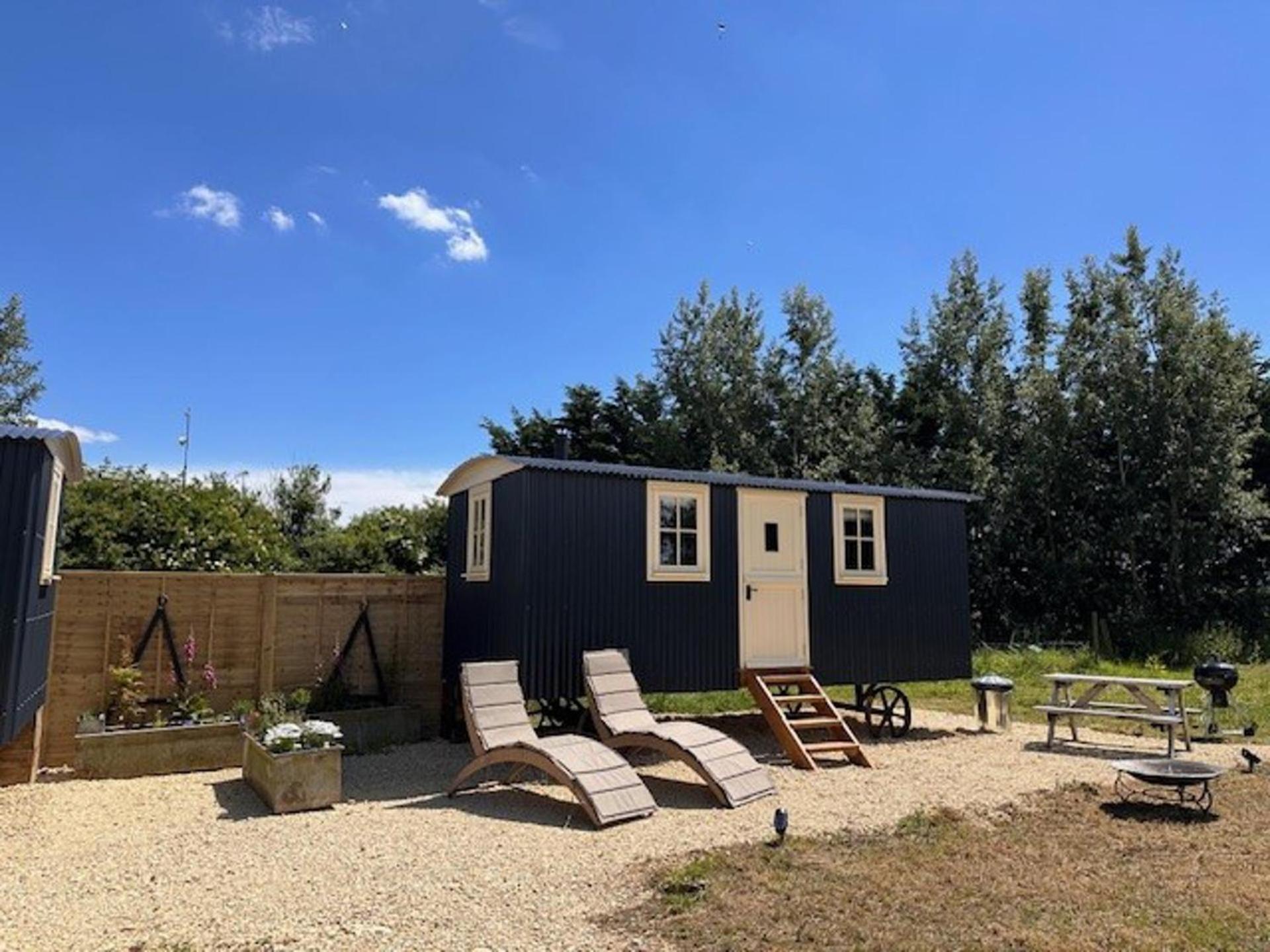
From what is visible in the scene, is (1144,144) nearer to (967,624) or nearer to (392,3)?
(967,624)

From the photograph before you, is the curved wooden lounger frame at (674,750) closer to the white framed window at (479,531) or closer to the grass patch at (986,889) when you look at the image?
the grass patch at (986,889)

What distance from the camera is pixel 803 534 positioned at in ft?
32.5

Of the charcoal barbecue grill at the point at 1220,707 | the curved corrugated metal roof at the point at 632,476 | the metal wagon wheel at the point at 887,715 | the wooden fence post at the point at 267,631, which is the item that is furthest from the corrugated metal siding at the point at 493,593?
the charcoal barbecue grill at the point at 1220,707

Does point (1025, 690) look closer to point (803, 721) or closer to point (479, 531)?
point (803, 721)

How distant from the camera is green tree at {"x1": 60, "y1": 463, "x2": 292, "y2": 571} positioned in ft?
35.7

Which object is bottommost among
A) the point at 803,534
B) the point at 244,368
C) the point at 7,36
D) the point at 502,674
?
the point at 502,674

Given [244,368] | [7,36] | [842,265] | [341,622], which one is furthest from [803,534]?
[244,368]

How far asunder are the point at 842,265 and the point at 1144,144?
5.70 m

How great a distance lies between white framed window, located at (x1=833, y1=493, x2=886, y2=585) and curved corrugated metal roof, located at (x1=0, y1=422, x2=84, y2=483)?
806 cm

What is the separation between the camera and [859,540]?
10289mm

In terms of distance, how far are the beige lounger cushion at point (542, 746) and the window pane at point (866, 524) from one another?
4788mm

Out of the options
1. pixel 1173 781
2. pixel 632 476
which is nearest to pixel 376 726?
pixel 632 476

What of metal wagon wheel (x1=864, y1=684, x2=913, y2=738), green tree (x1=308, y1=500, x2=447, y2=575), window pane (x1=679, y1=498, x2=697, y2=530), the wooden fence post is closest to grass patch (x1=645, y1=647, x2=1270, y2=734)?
metal wagon wheel (x1=864, y1=684, x2=913, y2=738)

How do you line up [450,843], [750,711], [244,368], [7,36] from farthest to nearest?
[244,368]
[750,711]
[7,36]
[450,843]
